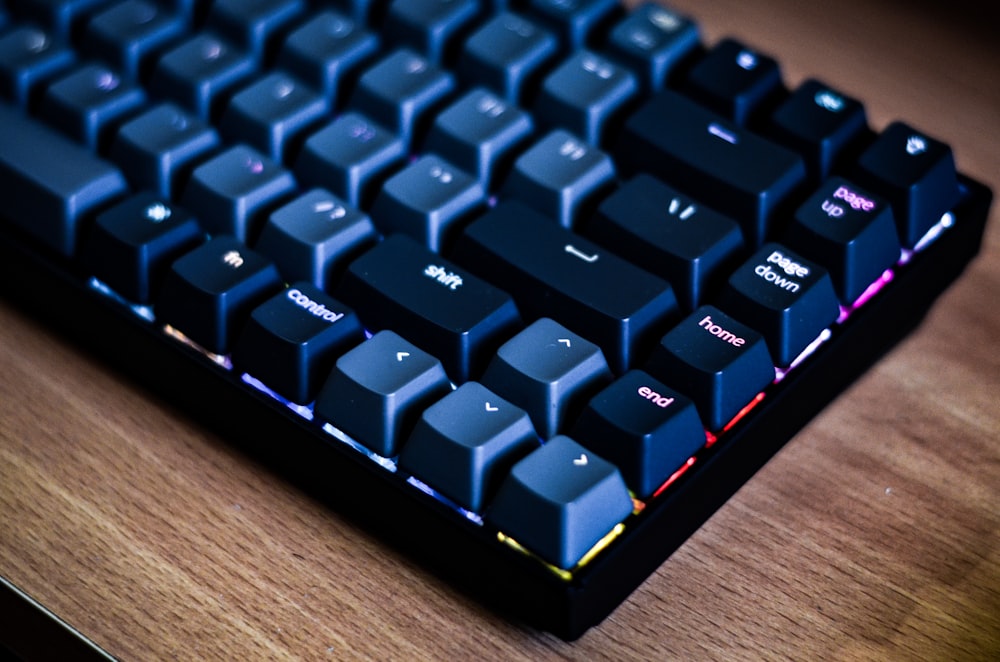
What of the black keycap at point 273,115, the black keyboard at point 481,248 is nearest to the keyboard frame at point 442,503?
the black keyboard at point 481,248

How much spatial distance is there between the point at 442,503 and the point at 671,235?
16 cm

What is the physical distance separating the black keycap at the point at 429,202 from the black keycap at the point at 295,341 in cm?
6

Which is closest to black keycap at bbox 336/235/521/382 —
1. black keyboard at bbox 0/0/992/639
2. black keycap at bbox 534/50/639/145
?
black keyboard at bbox 0/0/992/639

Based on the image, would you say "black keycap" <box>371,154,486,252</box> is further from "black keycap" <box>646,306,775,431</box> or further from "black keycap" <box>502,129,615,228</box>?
"black keycap" <box>646,306,775,431</box>

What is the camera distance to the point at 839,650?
48 centimetres

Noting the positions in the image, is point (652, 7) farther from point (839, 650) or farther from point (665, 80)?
point (839, 650)

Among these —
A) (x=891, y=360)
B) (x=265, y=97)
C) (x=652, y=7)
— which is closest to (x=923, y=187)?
(x=891, y=360)

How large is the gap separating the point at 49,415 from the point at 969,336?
43cm

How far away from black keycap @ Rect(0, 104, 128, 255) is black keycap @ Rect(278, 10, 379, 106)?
111 millimetres

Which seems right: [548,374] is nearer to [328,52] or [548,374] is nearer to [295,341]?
[295,341]

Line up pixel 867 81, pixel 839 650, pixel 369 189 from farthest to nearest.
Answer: pixel 867 81
pixel 369 189
pixel 839 650

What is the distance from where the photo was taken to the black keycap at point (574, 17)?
0.67m

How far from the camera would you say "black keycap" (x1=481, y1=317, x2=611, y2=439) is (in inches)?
19.4

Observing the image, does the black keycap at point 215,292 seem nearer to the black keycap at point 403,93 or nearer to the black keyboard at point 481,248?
the black keyboard at point 481,248
